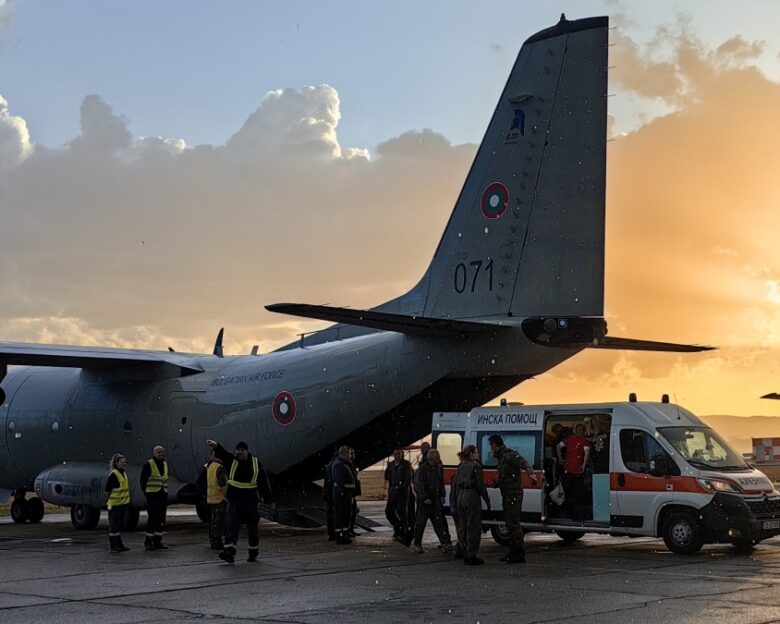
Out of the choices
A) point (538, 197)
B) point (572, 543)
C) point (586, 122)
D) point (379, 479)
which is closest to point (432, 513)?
point (572, 543)

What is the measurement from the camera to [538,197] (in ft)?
59.2

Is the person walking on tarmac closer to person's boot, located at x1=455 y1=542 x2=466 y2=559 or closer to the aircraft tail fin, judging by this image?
person's boot, located at x1=455 y1=542 x2=466 y2=559

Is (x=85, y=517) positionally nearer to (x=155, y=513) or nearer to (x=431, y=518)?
(x=155, y=513)

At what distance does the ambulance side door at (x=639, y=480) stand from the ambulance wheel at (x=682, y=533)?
226 millimetres

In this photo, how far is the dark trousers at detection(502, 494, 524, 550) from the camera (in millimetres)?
14508

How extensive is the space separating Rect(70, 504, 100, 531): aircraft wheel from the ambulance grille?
14403 mm

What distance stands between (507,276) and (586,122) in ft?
9.69

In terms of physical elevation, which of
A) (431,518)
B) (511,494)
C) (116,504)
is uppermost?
(511,494)

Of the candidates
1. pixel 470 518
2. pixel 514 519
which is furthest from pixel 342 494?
pixel 514 519

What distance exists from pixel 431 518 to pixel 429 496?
1.36ft

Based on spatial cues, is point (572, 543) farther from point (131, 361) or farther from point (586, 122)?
point (131, 361)

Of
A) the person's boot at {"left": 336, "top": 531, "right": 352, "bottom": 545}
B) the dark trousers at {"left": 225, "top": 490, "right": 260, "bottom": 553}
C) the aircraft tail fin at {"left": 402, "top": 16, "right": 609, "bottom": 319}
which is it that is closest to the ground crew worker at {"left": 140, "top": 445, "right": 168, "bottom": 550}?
the dark trousers at {"left": 225, "top": 490, "right": 260, "bottom": 553}

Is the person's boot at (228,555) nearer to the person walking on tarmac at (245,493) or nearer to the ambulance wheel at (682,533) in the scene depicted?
the person walking on tarmac at (245,493)

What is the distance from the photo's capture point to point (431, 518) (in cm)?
1636
